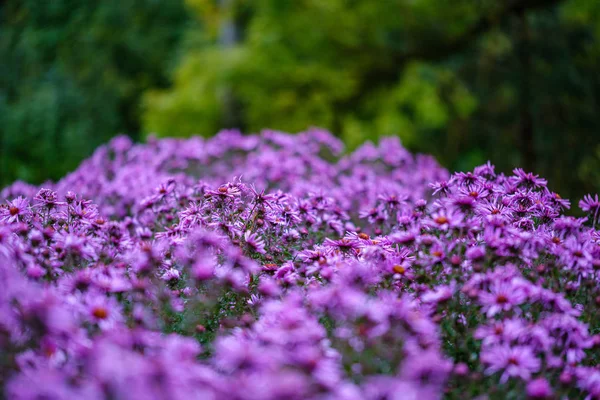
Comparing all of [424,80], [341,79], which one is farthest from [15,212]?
[424,80]

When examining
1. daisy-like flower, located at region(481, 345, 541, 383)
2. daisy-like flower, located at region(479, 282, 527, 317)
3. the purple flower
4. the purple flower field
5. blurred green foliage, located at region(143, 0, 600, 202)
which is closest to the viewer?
the purple flower field

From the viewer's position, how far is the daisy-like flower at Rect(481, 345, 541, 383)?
1.90 m

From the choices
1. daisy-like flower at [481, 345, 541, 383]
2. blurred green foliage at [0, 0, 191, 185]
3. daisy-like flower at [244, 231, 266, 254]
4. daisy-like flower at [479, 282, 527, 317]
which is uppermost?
blurred green foliage at [0, 0, 191, 185]

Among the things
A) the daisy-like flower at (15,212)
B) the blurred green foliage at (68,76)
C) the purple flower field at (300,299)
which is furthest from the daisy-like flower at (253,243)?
the blurred green foliage at (68,76)

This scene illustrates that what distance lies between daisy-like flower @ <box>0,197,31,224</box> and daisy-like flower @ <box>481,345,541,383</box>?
2.02m

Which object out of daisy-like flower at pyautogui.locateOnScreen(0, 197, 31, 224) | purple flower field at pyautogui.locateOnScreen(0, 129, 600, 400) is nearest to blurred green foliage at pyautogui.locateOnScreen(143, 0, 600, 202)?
purple flower field at pyautogui.locateOnScreen(0, 129, 600, 400)

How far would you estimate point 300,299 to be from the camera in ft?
7.04

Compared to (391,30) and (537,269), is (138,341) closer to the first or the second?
(537,269)

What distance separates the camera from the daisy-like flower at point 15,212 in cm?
262

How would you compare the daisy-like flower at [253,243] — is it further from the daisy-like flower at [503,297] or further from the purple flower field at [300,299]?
the daisy-like flower at [503,297]

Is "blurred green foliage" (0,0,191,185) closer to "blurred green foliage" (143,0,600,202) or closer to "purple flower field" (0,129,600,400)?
"blurred green foliage" (143,0,600,202)

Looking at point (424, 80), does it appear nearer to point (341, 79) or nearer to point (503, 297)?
point (341, 79)

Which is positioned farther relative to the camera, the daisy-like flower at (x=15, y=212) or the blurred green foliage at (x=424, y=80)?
the blurred green foliage at (x=424, y=80)

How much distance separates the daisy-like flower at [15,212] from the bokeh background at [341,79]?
5.32 meters
